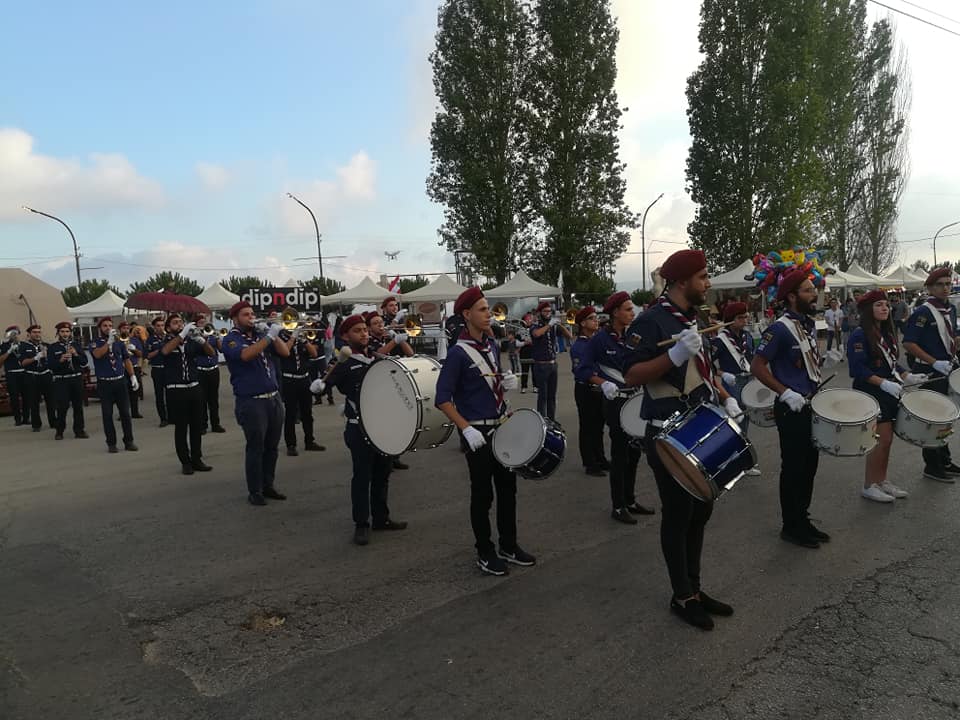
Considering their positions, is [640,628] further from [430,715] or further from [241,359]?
[241,359]

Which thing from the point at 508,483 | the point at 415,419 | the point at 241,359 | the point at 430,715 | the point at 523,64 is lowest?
the point at 430,715

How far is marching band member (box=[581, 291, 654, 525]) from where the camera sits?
5820 mm

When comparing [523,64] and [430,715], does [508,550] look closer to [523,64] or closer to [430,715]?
[430,715]

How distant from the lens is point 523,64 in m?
31.4

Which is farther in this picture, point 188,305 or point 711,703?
point 188,305

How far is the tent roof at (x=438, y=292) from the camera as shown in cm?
2600

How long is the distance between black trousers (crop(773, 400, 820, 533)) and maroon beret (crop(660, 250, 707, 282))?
1.86m

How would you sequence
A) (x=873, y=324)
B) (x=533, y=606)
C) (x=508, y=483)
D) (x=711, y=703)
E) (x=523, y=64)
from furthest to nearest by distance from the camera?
(x=523, y=64), (x=873, y=324), (x=508, y=483), (x=533, y=606), (x=711, y=703)

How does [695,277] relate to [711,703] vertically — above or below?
above

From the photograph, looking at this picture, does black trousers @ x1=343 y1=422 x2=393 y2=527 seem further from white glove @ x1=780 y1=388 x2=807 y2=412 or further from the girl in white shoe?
the girl in white shoe

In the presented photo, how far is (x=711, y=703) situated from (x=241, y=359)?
518cm

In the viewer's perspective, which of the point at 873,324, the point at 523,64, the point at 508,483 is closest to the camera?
the point at 508,483

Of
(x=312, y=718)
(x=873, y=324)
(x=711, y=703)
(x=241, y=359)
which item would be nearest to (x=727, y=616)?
(x=711, y=703)

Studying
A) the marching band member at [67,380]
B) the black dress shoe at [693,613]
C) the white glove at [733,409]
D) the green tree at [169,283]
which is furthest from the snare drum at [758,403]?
the green tree at [169,283]
